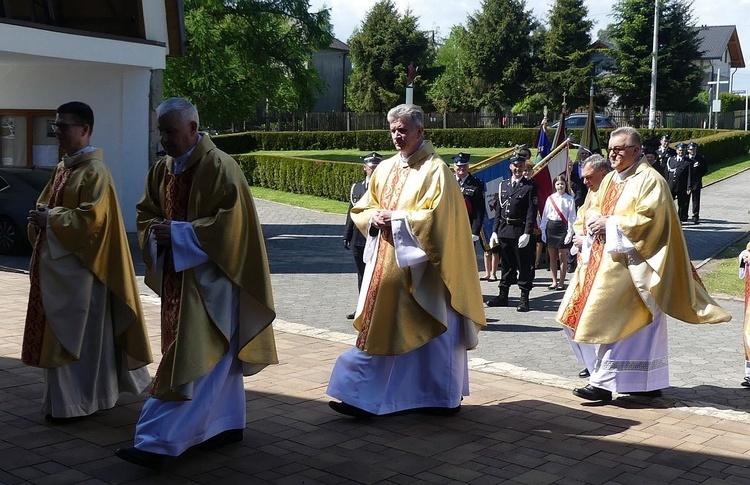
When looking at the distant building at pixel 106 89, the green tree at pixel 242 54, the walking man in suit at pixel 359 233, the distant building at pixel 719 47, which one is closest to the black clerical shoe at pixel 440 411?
the walking man in suit at pixel 359 233

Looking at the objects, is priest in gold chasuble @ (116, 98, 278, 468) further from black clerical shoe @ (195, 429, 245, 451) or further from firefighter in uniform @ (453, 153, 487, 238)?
firefighter in uniform @ (453, 153, 487, 238)

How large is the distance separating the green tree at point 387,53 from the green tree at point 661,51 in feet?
38.6

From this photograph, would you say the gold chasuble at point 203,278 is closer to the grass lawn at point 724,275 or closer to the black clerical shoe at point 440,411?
the black clerical shoe at point 440,411

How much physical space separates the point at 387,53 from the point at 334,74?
17.7 m

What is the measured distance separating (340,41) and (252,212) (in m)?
75.3

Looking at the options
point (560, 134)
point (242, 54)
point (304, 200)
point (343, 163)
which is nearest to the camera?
point (560, 134)

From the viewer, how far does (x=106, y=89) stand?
17938 millimetres

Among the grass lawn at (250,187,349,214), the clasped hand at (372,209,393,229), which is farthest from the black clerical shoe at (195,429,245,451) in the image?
the grass lawn at (250,187,349,214)

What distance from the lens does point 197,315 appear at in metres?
5.28

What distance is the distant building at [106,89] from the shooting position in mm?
17859

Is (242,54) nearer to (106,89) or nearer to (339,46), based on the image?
(106,89)

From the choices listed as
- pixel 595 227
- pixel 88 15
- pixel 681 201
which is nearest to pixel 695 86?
pixel 681 201

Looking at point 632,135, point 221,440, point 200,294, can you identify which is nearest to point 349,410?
point 221,440

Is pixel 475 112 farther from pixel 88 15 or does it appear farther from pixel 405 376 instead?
pixel 405 376
